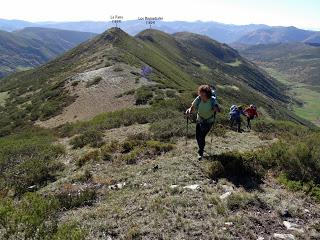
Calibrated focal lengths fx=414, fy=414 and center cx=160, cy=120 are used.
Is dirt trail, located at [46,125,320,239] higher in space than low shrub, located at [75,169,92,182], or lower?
higher

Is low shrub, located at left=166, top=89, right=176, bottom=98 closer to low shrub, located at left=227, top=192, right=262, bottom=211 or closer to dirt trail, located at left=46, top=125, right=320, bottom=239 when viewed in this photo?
dirt trail, located at left=46, top=125, right=320, bottom=239

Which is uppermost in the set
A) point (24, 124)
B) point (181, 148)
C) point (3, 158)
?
point (181, 148)

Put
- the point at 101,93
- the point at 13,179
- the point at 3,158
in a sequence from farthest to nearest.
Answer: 1. the point at 101,93
2. the point at 3,158
3. the point at 13,179

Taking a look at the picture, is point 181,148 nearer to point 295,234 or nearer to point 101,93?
point 295,234

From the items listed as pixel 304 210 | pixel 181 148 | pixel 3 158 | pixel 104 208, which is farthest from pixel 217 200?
pixel 3 158

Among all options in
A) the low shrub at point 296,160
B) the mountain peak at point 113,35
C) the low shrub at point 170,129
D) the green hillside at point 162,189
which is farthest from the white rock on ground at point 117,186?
the mountain peak at point 113,35

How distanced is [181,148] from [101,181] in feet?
12.9

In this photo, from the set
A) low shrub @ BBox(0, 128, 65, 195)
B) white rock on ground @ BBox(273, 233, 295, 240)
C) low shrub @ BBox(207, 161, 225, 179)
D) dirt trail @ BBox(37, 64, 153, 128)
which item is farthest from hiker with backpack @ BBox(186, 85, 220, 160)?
dirt trail @ BBox(37, 64, 153, 128)

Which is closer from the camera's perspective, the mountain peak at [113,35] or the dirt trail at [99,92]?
the dirt trail at [99,92]

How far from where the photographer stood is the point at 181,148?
15258 mm

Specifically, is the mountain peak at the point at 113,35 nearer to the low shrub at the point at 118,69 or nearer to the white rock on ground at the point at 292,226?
the low shrub at the point at 118,69

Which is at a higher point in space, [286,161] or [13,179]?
[286,161]

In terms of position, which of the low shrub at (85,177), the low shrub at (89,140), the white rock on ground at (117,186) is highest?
the white rock on ground at (117,186)

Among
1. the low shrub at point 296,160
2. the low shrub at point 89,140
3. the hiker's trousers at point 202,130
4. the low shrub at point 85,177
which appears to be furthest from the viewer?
the low shrub at point 89,140
